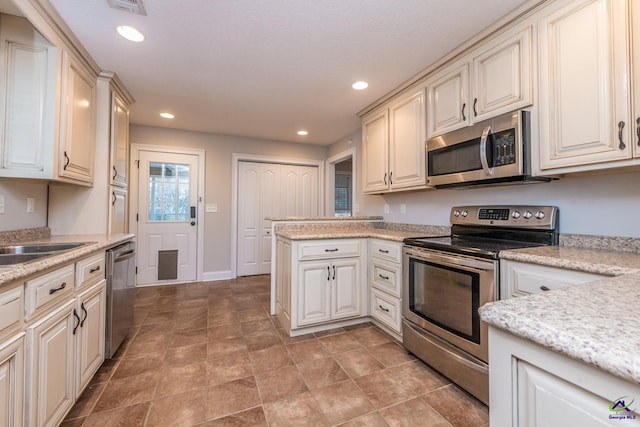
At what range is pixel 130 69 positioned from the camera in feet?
7.85

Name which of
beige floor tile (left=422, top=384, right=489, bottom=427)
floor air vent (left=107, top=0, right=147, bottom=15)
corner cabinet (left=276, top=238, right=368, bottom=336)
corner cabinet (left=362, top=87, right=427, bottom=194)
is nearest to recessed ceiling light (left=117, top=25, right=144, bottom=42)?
floor air vent (left=107, top=0, right=147, bottom=15)

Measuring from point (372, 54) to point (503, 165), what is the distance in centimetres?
128

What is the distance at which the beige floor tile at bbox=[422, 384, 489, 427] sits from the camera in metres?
1.43

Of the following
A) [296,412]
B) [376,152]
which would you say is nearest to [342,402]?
[296,412]

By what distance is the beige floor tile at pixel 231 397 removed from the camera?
1.50 metres

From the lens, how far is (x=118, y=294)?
6.61ft

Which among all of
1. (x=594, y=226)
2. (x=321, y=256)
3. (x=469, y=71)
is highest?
(x=469, y=71)

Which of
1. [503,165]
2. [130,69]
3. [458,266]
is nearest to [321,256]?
[458,266]

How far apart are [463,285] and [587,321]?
1255 mm

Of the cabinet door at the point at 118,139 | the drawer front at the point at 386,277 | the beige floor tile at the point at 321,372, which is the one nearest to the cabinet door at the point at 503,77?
the drawer front at the point at 386,277

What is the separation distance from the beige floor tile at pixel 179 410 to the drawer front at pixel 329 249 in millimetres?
1176

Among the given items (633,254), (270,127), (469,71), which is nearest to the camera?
(633,254)

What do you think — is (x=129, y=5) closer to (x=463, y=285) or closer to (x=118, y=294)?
(x=118, y=294)

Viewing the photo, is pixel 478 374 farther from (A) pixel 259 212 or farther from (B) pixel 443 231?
(A) pixel 259 212
